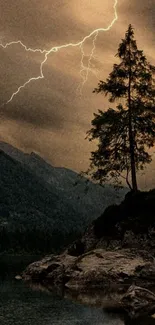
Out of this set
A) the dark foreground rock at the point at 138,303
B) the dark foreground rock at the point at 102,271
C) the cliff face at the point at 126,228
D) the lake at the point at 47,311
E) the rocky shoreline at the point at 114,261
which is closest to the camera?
the lake at the point at 47,311

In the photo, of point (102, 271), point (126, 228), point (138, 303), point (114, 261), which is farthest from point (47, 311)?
point (126, 228)

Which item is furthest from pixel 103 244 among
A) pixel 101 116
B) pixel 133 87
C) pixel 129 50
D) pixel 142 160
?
pixel 129 50

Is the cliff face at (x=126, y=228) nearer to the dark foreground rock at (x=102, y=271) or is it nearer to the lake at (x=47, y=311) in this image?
the dark foreground rock at (x=102, y=271)

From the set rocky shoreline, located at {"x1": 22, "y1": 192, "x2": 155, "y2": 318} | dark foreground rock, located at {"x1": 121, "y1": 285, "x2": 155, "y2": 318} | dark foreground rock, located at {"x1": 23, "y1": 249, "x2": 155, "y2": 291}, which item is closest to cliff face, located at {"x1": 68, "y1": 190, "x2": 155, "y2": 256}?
rocky shoreline, located at {"x1": 22, "y1": 192, "x2": 155, "y2": 318}

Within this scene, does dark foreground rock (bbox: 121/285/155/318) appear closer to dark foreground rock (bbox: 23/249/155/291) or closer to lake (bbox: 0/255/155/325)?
lake (bbox: 0/255/155/325)

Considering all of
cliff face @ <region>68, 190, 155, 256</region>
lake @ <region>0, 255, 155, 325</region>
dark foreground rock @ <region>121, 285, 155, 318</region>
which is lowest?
lake @ <region>0, 255, 155, 325</region>

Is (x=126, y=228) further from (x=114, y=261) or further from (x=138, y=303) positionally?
(x=138, y=303)

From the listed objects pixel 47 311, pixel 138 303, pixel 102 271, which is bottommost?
pixel 47 311

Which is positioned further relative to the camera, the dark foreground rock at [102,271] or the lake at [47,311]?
the dark foreground rock at [102,271]

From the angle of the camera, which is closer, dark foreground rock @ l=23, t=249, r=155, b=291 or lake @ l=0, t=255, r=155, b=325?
lake @ l=0, t=255, r=155, b=325

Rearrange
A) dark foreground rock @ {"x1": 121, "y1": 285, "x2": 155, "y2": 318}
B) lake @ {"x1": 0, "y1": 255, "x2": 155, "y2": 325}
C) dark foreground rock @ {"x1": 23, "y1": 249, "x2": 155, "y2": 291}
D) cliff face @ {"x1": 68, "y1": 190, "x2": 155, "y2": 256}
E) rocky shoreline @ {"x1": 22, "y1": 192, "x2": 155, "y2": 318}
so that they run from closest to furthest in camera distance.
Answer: lake @ {"x1": 0, "y1": 255, "x2": 155, "y2": 325} → dark foreground rock @ {"x1": 121, "y1": 285, "x2": 155, "y2": 318} → rocky shoreline @ {"x1": 22, "y1": 192, "x2": 155, "y2": 318} → dark foreground rock @ {"x1": 23, "y1": 249, "x2": 155, "y2": 291} → cliff face @ {"x1": 68, "y1": 190, "x2": 155, "y2": 256}

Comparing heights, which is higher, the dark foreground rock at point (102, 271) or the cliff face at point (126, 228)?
the cliff face at point (126, 228)

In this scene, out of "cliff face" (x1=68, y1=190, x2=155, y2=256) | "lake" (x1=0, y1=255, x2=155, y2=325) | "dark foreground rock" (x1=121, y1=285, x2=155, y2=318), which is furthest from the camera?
"cliff face" (x1=68, y1=190, x2=155, y2=256)

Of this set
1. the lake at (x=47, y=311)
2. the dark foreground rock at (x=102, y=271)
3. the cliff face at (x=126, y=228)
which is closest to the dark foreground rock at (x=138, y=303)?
the lake at (x=47, y=311)
